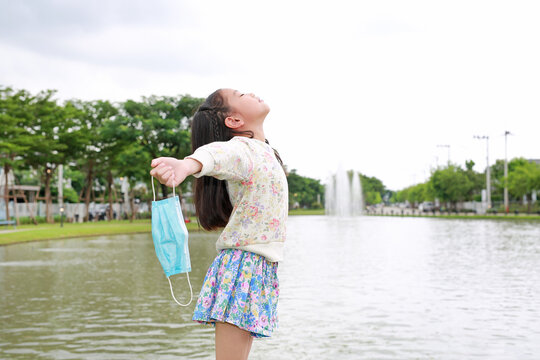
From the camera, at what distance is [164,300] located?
348 inches

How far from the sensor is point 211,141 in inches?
105

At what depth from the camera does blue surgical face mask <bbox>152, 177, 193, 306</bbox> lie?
2.22 metres

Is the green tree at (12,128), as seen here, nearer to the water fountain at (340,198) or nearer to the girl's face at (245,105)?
the girl's face at (245,105)

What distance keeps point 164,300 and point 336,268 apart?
5.00m

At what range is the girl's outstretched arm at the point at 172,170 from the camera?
2.11m

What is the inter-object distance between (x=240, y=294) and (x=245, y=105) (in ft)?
2.72

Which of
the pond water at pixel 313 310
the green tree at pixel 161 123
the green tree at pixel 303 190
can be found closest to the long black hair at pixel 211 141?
the pond water at pixel 313 310

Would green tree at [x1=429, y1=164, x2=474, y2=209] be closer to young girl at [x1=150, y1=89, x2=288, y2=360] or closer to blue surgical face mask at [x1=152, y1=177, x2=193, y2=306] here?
young girl at [x1=150, y1=89, x2=288, y2=360]

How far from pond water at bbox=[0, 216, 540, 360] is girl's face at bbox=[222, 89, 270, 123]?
353 cm

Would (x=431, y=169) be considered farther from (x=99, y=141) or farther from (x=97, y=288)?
(x=97, y=288)

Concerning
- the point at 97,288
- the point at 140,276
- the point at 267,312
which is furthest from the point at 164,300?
the point at 267,312

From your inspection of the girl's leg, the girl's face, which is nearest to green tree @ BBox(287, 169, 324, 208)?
the girl's face

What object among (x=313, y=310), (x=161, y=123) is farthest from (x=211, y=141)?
(x=161, y=123)

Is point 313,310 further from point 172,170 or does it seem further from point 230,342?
point 172,170
